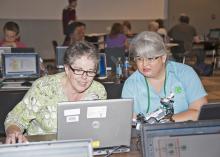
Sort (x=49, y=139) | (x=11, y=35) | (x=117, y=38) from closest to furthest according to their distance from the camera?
(x=49, y=139) → (x=11, y=35) → (x=117, y=38)

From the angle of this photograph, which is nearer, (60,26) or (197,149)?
(197,149)

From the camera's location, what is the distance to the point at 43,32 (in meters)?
11.6

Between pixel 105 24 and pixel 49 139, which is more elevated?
pixel 105 24

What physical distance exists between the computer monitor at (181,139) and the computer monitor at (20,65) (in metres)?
3.22

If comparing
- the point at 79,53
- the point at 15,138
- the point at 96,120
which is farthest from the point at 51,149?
the point at 79,53

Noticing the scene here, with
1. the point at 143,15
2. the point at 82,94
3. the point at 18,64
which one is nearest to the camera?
the point at 82,94

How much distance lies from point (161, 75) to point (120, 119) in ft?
2.66

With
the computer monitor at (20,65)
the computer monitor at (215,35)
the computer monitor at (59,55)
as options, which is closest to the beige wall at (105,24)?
the computer monitor at (215,35)

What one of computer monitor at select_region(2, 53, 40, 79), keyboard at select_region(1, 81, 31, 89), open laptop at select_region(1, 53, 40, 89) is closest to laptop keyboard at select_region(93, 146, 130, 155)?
keyboard at select_region(1, 81, 31, 89)

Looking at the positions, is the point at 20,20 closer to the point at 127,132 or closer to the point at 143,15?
the point at 143,15

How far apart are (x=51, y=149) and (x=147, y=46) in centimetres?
113

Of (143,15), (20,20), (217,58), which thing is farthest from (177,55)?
(20,20)

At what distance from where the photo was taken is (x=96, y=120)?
1.77m

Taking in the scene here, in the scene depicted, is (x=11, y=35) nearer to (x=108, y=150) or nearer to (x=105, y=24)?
(x=108, y=150)
